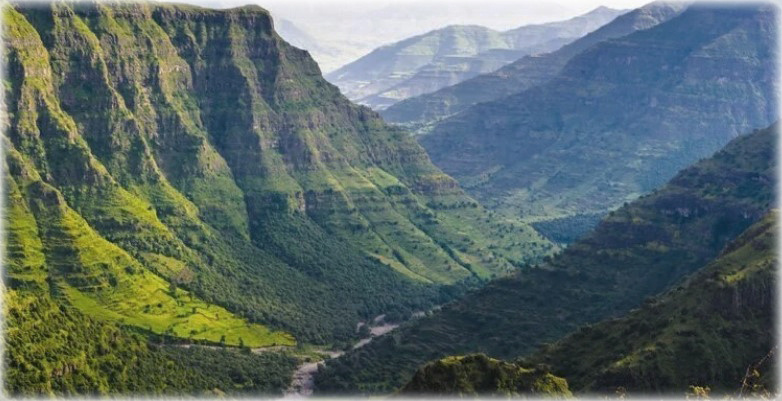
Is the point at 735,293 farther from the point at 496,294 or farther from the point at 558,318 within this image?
the point at 496,294

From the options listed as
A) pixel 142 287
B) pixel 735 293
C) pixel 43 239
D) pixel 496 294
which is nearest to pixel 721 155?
pixel 496 294

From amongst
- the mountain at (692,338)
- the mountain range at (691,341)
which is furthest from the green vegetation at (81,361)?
the mountain at (692,338)

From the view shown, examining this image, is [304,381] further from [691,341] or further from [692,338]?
[691,341]

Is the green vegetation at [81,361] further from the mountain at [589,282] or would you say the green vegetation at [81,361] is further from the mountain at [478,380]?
the mountain at [478,380]

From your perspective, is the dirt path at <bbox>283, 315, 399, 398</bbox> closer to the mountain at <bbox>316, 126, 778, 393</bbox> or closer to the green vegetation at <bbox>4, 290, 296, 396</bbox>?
the mountain at <bbox>316, 126, 778, 393</bbox>

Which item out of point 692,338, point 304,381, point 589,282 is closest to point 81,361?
point 304,381

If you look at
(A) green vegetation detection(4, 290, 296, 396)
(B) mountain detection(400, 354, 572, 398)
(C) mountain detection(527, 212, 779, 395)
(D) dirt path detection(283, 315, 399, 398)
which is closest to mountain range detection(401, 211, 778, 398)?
(C) mountain detection(527, 212, 779, 395)
